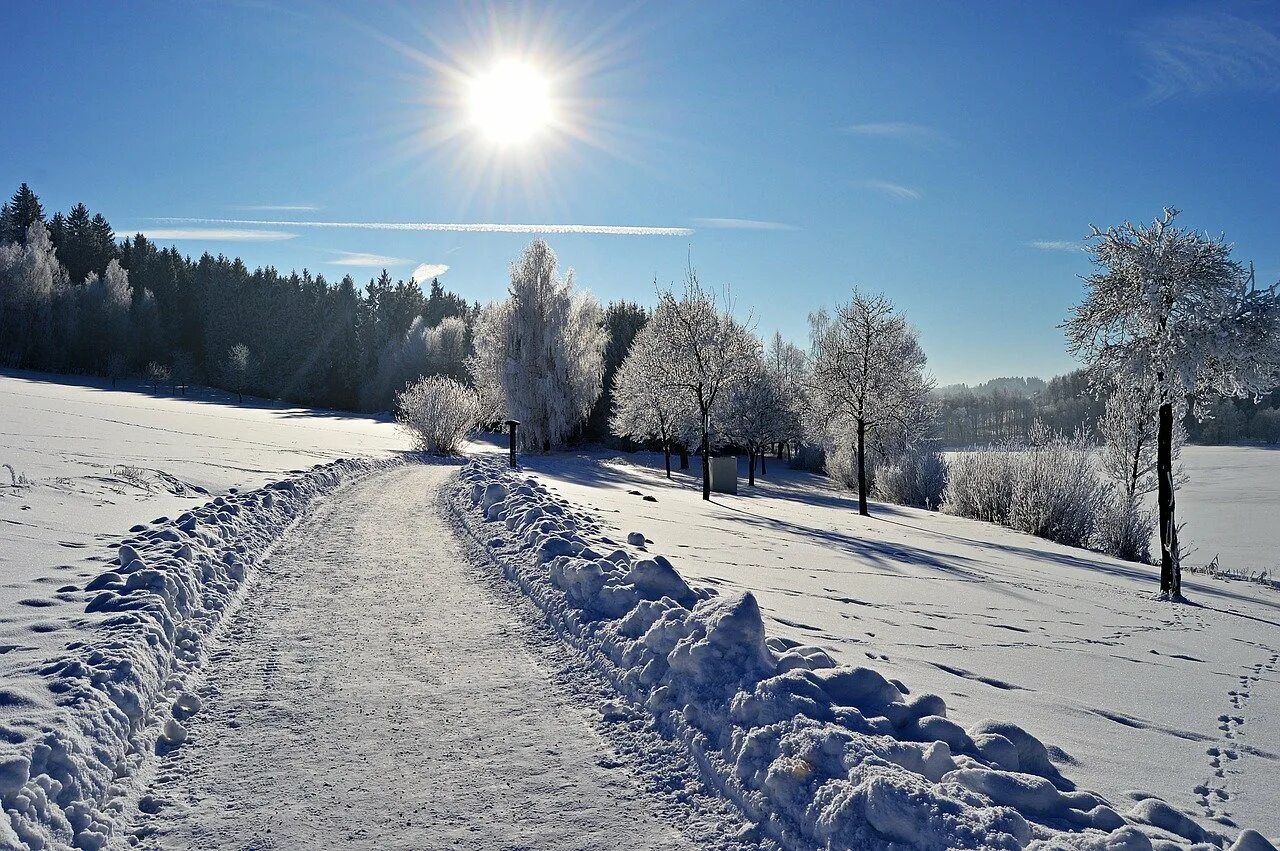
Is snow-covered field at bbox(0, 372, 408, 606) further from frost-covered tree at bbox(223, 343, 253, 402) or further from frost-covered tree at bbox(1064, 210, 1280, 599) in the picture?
frost-covered tree at bbox(223, 343, 253, 402)

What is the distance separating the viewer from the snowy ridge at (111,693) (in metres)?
2.92

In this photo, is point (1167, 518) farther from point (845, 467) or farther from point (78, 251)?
point (78, 251)

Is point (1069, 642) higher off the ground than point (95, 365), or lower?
lower

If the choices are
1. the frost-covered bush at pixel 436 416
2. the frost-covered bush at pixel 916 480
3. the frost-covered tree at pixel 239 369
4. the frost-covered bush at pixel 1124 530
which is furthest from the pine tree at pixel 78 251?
the frost-covered bush at pixel 1124 530

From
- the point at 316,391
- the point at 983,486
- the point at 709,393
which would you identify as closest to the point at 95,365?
the point at 316,391

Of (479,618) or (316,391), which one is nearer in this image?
(479,618)

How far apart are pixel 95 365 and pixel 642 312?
52.3 metres

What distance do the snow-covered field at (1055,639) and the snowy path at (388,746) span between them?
238 cm

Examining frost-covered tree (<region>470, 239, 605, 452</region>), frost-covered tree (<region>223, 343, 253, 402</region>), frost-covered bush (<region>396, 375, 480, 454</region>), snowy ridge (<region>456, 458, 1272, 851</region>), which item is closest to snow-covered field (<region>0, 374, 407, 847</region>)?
snowy ridge (<region>456, 458, 1272, 851</region>)

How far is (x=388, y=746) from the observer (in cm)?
375

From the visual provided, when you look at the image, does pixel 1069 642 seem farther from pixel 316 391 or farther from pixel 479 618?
pixel 316 391

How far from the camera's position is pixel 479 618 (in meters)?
6.09

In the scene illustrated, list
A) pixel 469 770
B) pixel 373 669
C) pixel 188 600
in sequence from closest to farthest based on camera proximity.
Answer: pixel 469 770
pixel 373 669
pixel 188 600

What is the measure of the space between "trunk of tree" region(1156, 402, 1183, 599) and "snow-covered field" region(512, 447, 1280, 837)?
1.26 ft
